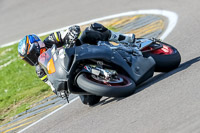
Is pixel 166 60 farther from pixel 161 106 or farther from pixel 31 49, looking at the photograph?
pixel 31 49

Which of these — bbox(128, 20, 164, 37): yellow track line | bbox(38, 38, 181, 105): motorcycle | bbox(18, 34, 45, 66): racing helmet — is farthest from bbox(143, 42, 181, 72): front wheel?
bbox(128, 20, 164, 37): yellow track line

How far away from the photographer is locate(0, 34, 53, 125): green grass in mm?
8469

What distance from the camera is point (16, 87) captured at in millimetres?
9812

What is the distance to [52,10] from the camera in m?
14.5

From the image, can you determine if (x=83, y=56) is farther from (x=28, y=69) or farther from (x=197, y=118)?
→ (x=28, y=69)

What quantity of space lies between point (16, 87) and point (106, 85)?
4.61 meters

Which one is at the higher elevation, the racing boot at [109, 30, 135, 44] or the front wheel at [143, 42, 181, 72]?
the racing boot at [109, 30, 135, 44]

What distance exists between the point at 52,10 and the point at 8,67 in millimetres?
Answer: 4021

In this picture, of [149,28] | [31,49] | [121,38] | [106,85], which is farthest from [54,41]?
[149,28]

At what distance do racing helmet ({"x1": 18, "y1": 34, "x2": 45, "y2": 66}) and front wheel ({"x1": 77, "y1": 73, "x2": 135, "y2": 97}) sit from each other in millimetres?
1106

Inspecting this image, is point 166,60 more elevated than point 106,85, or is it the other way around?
point 106,85

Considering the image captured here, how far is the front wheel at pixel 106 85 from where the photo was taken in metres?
5.60

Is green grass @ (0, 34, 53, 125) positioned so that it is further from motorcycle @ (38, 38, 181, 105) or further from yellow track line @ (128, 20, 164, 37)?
yellow track line @ (128, 20, 164, 37)

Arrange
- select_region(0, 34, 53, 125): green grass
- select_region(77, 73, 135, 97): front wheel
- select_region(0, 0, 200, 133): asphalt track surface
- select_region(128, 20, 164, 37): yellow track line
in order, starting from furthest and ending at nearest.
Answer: select_region(128, 20, 164, 37): yellow track line
select_region(0, 34, 53, 125): green grass
select_region(77, 73, 135, 97): front wheel
select_region(0, 0, 200, 133): asphalt track surface
